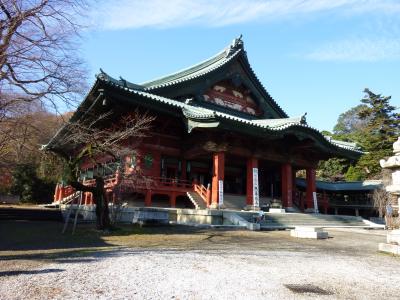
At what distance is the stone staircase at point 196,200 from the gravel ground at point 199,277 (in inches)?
422

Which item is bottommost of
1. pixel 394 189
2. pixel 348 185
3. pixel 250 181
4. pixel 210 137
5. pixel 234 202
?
pixel 234 202

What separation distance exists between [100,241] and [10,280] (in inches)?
186

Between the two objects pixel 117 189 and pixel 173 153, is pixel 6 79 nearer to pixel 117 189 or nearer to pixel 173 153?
pixel 117 189

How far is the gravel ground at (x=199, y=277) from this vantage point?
14.1 ft

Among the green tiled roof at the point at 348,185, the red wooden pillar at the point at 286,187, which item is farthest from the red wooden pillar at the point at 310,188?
the green tiled roof at the point at 348,185

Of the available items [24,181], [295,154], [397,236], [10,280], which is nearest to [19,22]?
[10,280]

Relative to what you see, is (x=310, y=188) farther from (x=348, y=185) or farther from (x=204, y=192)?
(x=348, y=185)

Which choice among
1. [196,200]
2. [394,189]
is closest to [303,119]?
[196,200]

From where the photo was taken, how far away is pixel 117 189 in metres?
13.3

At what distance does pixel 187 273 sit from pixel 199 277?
0.31 m

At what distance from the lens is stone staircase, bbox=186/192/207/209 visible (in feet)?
59.6

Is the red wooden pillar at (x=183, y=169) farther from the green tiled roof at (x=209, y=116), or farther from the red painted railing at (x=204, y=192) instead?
the green tiled roof at (x=209, y=116)

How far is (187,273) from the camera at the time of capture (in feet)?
17.4

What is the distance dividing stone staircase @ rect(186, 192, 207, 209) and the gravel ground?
10.7 m
